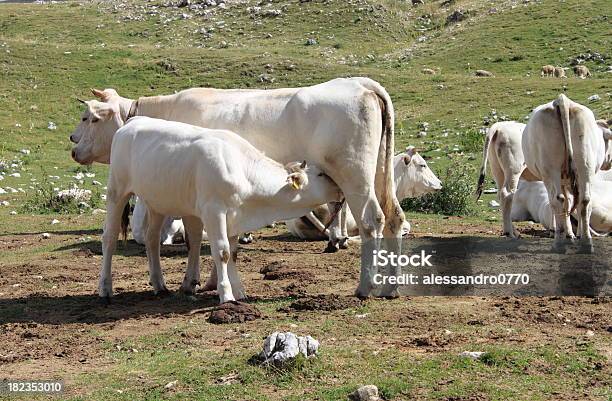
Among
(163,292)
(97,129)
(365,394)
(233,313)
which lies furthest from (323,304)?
(97,129)

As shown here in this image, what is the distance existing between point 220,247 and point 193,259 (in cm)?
124

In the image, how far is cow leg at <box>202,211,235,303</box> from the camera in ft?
31.6

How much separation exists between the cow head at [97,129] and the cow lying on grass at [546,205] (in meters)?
6.59

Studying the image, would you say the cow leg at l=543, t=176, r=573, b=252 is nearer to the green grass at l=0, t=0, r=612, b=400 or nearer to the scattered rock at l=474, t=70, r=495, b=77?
the green grass at l=0, t=0, r=612, b=400

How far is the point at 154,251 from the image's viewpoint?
427 inches

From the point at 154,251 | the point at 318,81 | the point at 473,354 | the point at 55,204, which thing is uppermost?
the point at 318,81

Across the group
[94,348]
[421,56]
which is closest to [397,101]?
[421,56]

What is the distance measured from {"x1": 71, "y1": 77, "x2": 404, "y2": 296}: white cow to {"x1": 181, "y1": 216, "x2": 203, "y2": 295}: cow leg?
109 cm

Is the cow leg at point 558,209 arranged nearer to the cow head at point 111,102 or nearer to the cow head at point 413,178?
the cow head at point 413,178

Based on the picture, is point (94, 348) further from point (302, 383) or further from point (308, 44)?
point (308, 44)

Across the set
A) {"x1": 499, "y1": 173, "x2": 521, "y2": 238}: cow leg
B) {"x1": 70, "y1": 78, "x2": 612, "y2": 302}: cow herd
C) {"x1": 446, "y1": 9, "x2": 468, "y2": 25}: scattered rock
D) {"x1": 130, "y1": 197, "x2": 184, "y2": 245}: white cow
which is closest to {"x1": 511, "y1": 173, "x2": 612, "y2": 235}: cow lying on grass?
{"x1": 499, "y1": 173, "x2": 521, "y2": 238}: cow leg

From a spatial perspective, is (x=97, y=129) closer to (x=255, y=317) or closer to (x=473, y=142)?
(x=255, y=317)

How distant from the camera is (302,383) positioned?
278 inches

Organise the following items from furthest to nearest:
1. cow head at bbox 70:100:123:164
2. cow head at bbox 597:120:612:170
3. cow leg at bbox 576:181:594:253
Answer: cow head at bbox 597:120:612:170
cow leg at bbox 576:181:594:253
cow head at bbox 70:100:123:164
